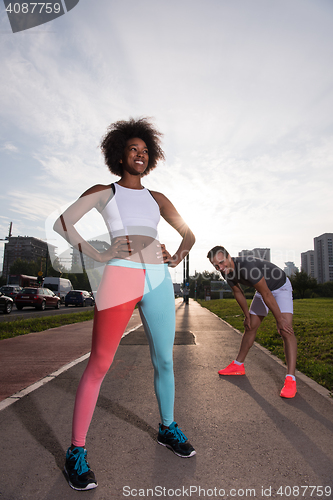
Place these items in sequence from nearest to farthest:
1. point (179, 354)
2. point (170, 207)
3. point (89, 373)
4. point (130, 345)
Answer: point (89, 373) < point (170, 207) < point (179, 354) < point (130, 345)

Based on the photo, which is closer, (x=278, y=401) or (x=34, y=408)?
(x=34, y=408)

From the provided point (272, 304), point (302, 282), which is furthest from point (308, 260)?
point (272, 304)

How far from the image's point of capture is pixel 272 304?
407cm

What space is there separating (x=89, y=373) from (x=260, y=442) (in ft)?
5.24

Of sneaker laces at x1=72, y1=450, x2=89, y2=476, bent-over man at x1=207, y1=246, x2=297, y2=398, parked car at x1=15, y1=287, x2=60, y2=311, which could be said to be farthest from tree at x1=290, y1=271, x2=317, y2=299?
sneaker laces at x1=72, y1=450, x2=89, y2=476

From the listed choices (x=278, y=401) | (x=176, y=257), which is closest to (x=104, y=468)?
(x=176, y=257)

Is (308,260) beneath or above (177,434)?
above

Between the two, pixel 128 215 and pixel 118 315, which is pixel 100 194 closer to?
pixel 128 215

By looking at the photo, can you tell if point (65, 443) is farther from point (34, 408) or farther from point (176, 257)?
point (176, 257)

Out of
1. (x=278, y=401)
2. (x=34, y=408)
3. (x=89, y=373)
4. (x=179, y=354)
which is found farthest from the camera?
(x=179, y=354)

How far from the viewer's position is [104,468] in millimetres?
2363

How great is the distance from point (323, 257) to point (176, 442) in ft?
343

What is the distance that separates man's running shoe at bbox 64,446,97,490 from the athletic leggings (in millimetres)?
61

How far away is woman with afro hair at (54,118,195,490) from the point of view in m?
2.22
